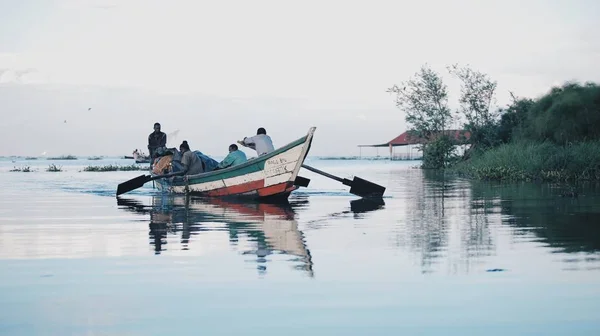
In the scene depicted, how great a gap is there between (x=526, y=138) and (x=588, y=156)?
1034 centimetres

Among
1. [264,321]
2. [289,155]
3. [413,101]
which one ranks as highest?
[413,101]

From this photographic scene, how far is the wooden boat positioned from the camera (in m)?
20.9

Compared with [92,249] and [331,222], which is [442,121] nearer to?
[331,222]

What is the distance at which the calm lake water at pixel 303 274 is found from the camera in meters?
6.39

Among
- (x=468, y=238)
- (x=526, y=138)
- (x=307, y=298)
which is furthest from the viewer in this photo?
(x=526, y=138)

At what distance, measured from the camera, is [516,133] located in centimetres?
4575

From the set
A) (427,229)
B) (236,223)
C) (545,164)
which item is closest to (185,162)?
(236,223)

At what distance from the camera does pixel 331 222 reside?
1538cm

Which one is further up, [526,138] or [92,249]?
[526,138]

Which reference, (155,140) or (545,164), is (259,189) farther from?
(545,164)

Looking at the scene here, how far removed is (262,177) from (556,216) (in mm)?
8190

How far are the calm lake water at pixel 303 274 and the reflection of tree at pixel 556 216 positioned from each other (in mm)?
43

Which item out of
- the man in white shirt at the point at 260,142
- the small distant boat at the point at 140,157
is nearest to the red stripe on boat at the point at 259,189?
the man in white shirt at the point at 260,142

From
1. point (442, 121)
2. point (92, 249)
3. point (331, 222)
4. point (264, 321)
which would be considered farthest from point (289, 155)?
point (442, 121)
